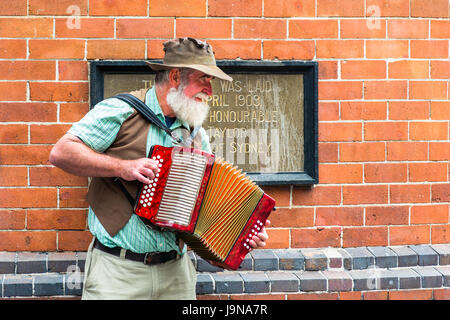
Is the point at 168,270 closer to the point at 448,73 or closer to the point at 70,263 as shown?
the point at 70,263

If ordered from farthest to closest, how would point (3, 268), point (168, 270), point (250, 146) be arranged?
point (250, 146)
point (3, 268)
point (168, 270)

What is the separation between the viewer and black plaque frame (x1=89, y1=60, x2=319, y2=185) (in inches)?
156

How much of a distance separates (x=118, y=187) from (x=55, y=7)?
5.62ft

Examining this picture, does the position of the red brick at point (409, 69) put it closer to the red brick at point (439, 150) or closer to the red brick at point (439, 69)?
the red brick at point (439, 69)

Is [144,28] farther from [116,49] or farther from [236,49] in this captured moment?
[236,49]

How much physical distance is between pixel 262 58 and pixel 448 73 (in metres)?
1.36

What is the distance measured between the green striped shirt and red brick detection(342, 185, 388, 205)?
5.58ft

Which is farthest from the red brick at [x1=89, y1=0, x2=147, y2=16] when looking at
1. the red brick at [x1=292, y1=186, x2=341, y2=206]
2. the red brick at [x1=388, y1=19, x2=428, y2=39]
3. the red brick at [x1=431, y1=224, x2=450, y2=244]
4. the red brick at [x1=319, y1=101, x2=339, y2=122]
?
the red brick at [x1=431, y1=224, x2=450, y2=244]

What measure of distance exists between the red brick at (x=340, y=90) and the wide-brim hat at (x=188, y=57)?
54.6 inches

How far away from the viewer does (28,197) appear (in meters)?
3.92

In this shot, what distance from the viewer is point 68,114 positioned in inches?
154

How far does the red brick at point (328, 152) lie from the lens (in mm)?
4137

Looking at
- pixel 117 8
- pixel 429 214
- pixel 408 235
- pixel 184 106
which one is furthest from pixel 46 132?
pixel 429 214

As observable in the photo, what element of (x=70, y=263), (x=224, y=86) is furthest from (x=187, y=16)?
(x=70, y=263)
